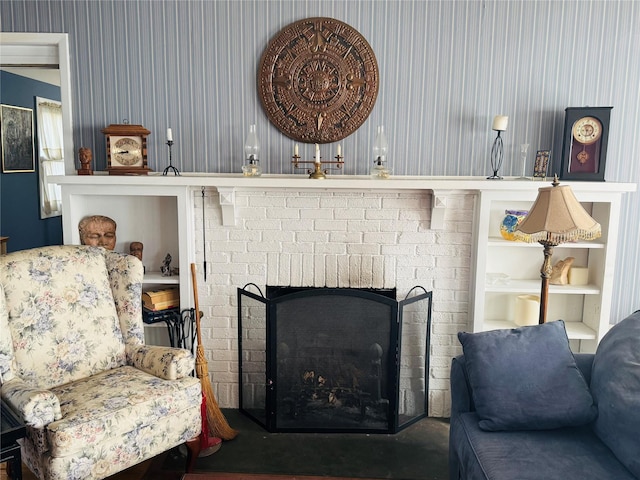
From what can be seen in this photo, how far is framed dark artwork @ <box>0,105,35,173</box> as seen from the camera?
4605mm

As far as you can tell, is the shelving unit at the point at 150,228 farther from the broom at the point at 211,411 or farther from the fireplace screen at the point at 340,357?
the fireplace screen at the point at 340,357

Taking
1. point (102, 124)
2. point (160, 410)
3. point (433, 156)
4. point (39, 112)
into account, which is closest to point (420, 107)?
point (433, 156)

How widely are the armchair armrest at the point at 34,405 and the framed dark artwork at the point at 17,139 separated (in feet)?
10.5

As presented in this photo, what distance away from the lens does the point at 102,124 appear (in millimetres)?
3039

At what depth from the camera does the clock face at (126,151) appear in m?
2.92

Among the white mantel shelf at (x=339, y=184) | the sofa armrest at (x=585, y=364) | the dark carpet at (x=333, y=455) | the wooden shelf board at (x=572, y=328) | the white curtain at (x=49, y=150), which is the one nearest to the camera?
the sofa armrest at (x=585, y=364)

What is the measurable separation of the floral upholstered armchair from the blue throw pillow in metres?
1.27

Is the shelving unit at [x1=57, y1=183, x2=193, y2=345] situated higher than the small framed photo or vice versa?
the small framed photo

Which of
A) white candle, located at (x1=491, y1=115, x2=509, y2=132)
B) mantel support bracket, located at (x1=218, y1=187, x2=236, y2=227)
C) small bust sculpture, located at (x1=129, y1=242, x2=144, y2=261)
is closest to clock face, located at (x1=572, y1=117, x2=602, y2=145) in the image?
white candle, located at (x1=491, y1=115, x2=509, y2=132)

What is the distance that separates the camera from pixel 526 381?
209 centimetres

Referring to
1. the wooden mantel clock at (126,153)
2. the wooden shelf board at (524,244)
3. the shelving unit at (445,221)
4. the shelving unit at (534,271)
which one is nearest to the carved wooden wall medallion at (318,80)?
the shelving unit at (445,221)

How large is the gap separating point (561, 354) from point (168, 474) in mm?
1854

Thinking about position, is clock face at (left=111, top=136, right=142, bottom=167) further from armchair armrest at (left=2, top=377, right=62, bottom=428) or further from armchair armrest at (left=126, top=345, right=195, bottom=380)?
armchair armrest at (left=2, top=377, right=62, bottom=428)

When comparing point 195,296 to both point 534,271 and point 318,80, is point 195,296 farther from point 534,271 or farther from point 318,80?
point 534,271
